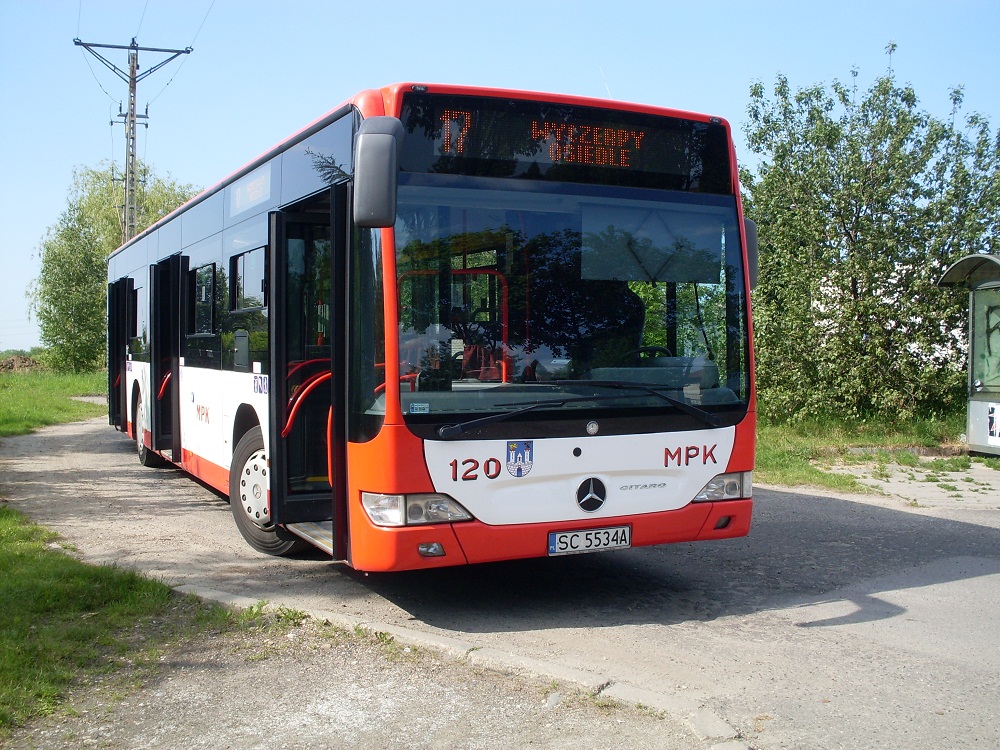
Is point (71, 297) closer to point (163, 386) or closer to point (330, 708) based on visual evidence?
point (163, 386)

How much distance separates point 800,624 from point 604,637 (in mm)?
1251

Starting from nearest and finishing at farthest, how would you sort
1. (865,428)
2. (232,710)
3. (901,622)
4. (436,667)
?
(232,710)
(436,667)
(901,622)
(865,428)

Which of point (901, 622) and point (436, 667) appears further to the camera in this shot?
point (901, 622)

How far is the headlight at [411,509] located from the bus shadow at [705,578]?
2.40 ft

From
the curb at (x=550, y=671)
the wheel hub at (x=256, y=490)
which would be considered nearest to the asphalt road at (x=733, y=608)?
the curb at (x=550, y=671)

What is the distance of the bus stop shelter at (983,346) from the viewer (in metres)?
14.8

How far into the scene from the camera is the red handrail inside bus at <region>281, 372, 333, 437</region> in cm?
691

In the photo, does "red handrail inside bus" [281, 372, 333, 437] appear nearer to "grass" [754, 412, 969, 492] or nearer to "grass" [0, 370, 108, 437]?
"grass" [754, 412, 969, 492]

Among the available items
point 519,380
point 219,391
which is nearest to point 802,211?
point 219,391

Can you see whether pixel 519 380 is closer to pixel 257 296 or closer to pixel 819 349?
pixel 257 296

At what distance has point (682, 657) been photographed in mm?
5355

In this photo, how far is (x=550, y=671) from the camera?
4957 millimetres

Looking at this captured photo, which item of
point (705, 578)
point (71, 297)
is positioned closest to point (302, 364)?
point (705, 578)

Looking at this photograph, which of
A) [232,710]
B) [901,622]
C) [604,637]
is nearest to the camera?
[232,710]
